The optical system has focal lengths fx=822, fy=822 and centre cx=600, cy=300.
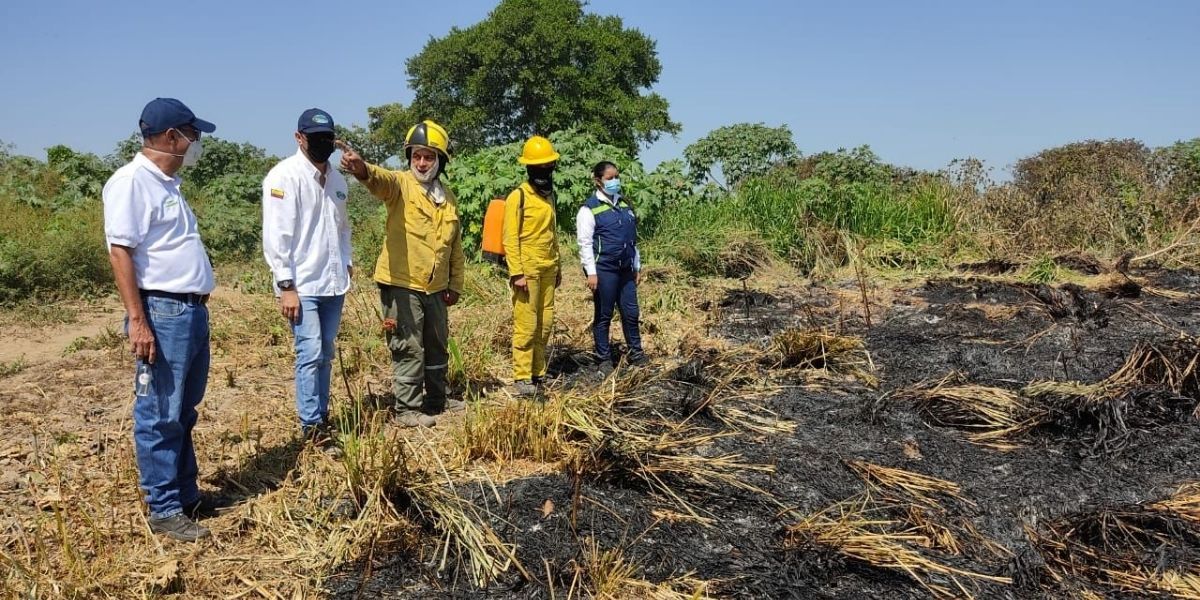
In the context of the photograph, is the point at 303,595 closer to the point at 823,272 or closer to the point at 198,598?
the point at 198,598

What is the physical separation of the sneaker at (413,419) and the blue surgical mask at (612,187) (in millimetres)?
1931

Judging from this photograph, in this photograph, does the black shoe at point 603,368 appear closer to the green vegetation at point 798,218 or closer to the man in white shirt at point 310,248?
the man in white shirt at point 310,248

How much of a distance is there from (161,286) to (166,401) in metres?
0.43

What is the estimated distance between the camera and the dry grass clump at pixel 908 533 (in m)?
2.92

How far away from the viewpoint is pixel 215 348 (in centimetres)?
605

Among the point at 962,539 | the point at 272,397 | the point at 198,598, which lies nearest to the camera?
the point at 198,598

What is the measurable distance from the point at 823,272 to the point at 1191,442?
4949 millimetres

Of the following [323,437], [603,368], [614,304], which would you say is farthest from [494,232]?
[323,437]

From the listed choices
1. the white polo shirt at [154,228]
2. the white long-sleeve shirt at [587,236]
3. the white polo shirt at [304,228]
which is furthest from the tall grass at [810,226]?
the white polo shirt at [154,228]

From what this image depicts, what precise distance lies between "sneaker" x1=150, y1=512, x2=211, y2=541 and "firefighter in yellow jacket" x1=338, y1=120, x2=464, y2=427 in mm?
1435

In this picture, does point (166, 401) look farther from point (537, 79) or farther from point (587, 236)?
point (537, 79)

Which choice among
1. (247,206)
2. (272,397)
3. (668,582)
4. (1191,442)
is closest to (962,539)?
(668,582)

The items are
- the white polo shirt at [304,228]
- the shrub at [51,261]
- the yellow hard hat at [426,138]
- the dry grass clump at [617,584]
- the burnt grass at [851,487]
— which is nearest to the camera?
the dry grass clump at [617,584]

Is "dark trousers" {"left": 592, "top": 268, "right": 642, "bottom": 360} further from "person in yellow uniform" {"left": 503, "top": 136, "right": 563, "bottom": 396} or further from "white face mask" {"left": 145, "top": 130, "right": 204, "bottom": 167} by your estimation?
"white face mask" {"left": 145, "top": 130, "right": 204, "bottom": 167}
